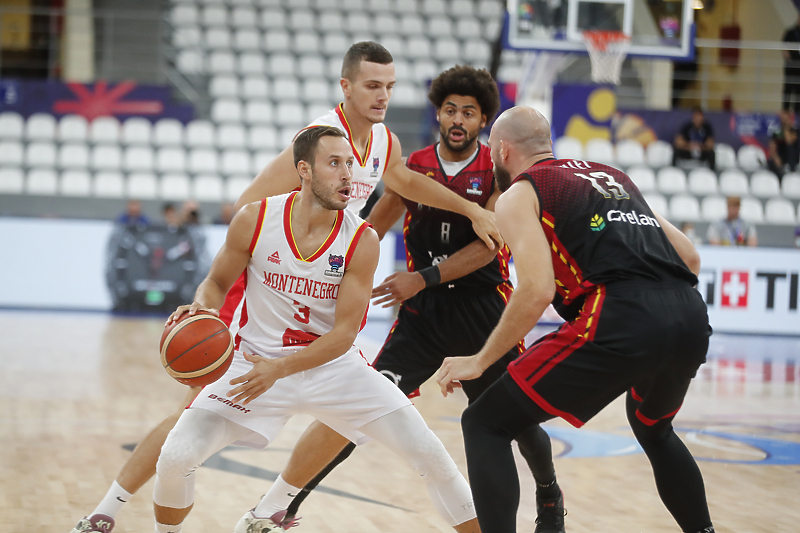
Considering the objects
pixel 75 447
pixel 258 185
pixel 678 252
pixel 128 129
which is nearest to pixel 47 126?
pixel 128 129

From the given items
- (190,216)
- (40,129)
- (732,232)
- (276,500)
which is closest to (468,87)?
(276,500)

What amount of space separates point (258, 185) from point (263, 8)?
15.3m

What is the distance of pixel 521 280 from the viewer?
286 cm

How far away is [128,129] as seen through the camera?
51.0ft

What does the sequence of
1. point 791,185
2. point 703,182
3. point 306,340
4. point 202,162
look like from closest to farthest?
point 306,340 → point 202,162 → point 703,182 → point 791,185

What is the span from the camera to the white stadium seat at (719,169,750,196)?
15.7m

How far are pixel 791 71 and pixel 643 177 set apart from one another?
17.5 ft

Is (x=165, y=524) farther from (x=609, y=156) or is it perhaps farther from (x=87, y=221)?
(x=609, y=156)

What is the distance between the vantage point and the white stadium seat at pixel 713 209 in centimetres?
1504

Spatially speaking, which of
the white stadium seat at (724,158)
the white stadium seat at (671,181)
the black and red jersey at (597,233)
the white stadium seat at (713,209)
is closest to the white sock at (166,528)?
the black and red jersey at (597,233)

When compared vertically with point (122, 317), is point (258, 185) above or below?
above

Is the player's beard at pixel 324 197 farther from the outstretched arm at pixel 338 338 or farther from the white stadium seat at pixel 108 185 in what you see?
the white stadium seat at pixel 108 185

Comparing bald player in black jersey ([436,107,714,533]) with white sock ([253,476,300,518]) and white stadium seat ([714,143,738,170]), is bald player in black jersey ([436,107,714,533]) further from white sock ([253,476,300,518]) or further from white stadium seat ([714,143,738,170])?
white stadium seat ([714,143,738,170])

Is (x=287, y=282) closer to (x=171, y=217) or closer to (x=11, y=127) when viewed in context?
(x=171, y=217)
